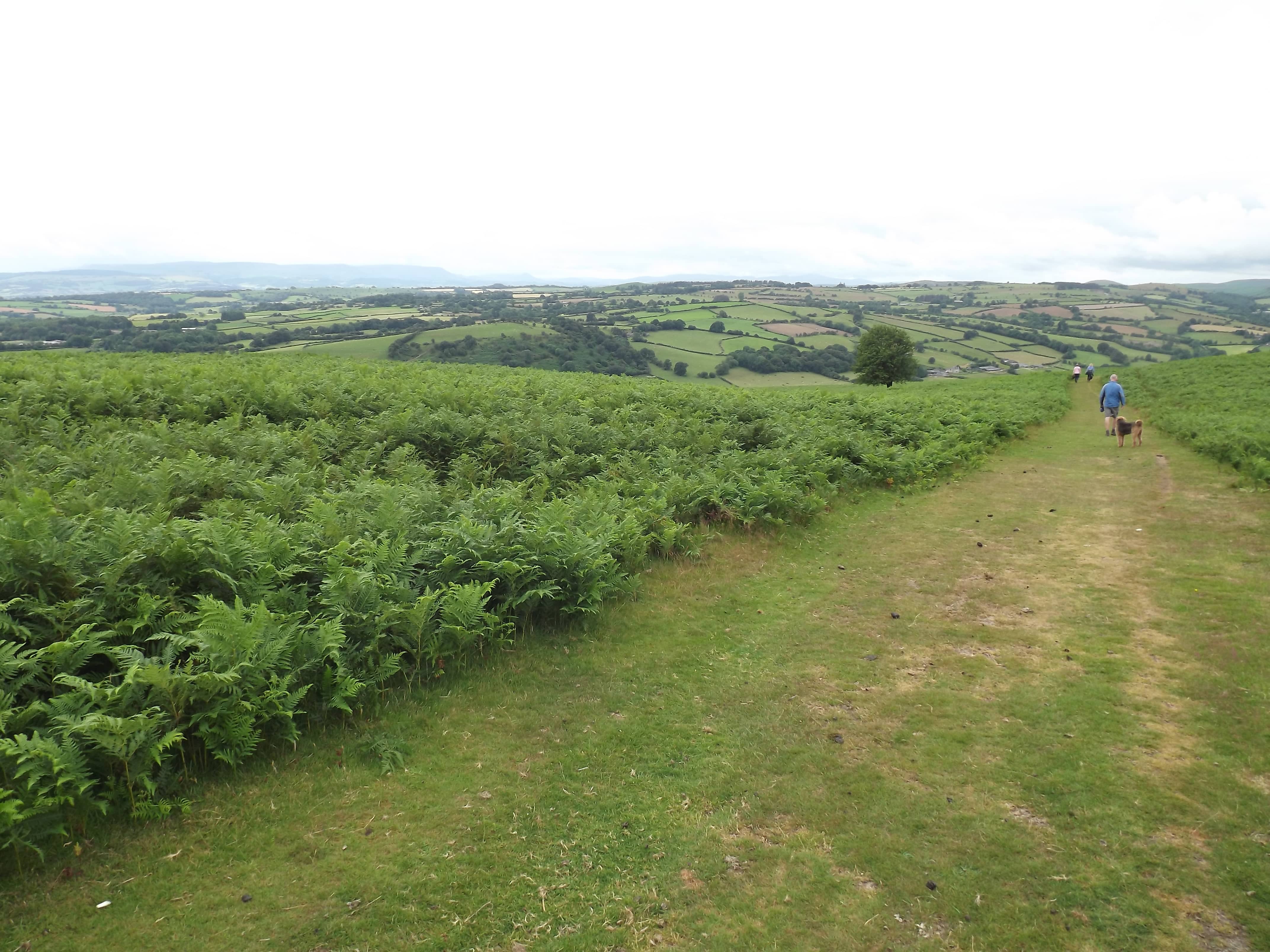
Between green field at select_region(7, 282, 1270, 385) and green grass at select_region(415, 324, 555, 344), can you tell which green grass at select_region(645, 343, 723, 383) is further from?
green grass at select_region(415, 324, 555, 344)

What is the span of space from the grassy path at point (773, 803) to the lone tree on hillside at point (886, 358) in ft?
176

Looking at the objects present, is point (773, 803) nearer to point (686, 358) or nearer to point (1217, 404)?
point (1217, 404)

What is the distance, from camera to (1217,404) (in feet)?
93.5

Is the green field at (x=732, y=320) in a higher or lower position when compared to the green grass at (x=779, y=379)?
higher

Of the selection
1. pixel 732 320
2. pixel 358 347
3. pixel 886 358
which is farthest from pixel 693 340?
pixel 358 347

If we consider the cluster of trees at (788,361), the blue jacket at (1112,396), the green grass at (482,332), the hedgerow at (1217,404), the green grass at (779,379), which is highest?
the green grass at (482,332)

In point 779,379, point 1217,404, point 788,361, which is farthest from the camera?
point 788,361

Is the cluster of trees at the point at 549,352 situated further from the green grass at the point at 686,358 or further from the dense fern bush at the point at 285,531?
the dense fern bush at the point at 285,531

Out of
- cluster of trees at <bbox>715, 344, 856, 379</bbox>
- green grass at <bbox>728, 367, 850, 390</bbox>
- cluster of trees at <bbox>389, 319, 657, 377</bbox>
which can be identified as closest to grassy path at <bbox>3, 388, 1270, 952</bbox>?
cluster of trees at <bbox>389, 319, 657, 377</bbox>

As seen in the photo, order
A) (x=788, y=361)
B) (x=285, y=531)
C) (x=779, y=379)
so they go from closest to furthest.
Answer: (x=285, y=531)
(x=779, y=379)
(x=788, y=361)

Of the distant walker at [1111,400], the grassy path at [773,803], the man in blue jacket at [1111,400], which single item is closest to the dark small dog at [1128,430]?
the distant walker at [1111,400]

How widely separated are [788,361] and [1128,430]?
63.4 m

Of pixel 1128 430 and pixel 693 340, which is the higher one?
pixel 693 340

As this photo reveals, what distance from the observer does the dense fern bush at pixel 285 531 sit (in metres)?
5.18
